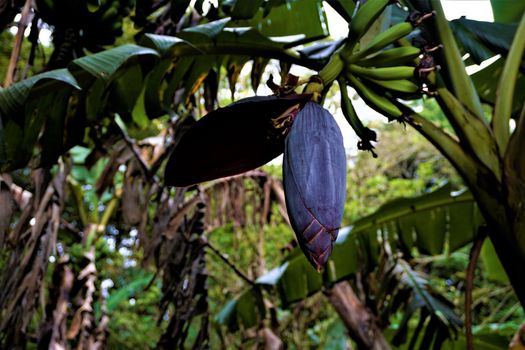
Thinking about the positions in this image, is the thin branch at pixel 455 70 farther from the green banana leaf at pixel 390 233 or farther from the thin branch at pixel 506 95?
the green banana leaf at pixel 390 233

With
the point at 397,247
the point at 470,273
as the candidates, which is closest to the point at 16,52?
the point at 470,273

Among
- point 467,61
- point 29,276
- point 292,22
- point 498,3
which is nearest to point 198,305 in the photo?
point 29,276

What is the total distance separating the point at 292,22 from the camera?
→ 1208mm

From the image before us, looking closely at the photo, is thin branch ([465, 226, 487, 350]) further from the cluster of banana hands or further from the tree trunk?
the tree trunk

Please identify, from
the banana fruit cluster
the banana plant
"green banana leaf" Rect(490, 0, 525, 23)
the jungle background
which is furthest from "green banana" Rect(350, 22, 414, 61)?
the banana plant

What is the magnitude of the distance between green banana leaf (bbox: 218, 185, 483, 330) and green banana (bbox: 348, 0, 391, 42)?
35.3 inches

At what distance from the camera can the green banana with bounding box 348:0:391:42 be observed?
57 cm

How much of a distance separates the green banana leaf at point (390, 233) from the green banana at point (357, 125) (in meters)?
0.86

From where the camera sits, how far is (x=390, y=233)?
4.97ft

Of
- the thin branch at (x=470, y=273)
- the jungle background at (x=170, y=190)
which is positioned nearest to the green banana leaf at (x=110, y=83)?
the jungle background at (x=170, y=190)

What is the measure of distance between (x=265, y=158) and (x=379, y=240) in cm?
113

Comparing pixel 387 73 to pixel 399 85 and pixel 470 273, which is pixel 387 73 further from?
pixel 470 273

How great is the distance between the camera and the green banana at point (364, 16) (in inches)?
22.6

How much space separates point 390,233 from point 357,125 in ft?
3.22
